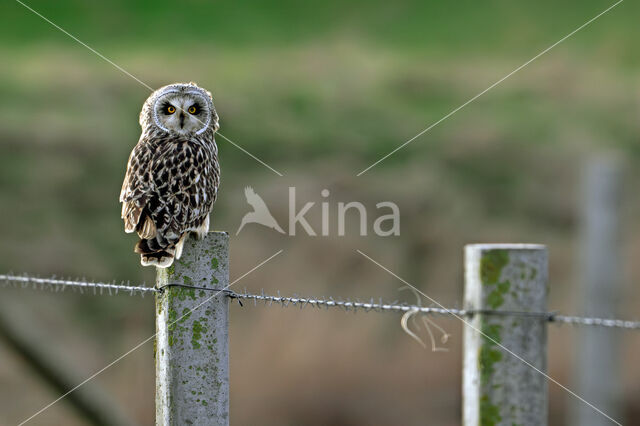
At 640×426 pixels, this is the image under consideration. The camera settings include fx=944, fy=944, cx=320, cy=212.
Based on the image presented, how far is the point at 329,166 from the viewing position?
36.6 ft

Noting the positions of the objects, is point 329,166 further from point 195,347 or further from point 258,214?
point 195,347

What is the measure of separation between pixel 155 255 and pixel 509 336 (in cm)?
158

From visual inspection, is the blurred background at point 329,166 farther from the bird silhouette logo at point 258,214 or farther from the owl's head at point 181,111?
the owl's head at point 181,111

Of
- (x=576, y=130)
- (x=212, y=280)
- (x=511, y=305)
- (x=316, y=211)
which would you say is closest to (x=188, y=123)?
(x=212, y=280)

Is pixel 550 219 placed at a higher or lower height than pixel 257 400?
higher

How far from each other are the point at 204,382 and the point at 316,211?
7327mm

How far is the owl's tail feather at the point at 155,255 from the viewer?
10.4 feet

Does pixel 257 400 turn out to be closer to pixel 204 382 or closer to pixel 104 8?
pixel 204 382

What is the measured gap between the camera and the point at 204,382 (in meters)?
2.79

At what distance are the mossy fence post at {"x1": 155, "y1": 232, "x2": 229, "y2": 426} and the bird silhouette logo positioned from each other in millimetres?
6939

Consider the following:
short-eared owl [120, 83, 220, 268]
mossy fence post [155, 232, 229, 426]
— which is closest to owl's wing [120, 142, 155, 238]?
short-eared owl [120, 83, 220, 268]

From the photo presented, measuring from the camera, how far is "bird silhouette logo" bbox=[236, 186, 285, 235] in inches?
388

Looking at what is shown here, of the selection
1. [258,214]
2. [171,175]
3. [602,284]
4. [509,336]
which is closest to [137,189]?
[171,175]

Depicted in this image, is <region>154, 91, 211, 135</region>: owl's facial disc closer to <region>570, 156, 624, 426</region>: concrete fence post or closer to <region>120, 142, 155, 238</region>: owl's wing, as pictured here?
<region>120, 142, 155, 238</region>: owl's wing
